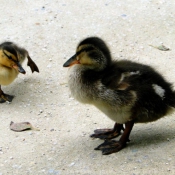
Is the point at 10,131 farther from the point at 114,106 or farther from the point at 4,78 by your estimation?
the point at 114,106

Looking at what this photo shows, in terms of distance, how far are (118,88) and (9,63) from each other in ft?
5.50

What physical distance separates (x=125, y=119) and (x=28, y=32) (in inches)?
103

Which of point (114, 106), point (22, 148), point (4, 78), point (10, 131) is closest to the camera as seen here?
point (114, 106)

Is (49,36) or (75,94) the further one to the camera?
(49,36)

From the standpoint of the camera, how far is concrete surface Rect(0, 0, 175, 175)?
11.9 feet

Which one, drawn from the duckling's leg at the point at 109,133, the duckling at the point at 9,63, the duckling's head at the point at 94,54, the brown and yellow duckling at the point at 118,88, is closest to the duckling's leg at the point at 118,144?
the brown and yellow duckling at the point at 118,88

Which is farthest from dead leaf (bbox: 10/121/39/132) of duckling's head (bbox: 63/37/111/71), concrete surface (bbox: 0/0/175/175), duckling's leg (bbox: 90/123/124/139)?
duckling's head (bbox: 63/37/111/71)

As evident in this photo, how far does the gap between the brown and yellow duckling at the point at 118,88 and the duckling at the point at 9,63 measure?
1175 millimetres

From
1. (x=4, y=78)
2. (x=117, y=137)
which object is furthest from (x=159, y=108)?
(x=4, y=78)

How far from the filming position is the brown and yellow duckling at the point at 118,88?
143 inches

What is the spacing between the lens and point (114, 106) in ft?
12.0

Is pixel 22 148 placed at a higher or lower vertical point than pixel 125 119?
lower

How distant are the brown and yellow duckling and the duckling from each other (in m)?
1.17

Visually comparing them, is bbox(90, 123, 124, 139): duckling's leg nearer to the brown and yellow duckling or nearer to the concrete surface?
the concrete surface
